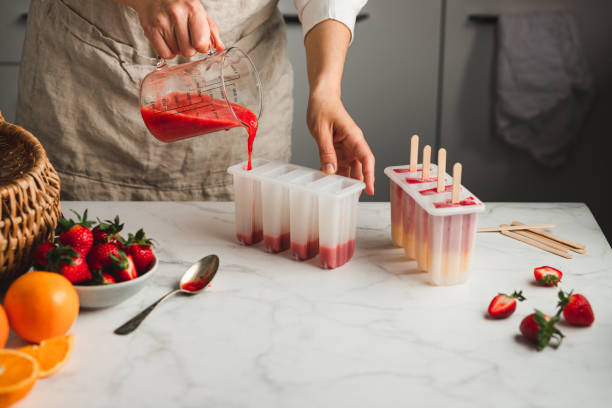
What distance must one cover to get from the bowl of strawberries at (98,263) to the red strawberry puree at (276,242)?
0.84 ft

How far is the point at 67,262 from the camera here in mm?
890

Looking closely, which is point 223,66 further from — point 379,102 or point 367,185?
point 379,102

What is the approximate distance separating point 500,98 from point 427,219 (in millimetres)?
1600

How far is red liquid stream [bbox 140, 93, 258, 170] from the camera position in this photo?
42.6 inches

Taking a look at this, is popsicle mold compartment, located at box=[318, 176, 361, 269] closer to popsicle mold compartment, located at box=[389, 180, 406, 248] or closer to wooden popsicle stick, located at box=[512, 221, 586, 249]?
popsicle mold compartment, located at box=[389, 180, 406, 248]

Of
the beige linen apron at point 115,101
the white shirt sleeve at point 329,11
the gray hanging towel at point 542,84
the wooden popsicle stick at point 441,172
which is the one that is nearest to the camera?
the wooden popsicle stick at point 441,172

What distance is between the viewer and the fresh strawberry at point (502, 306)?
3.10 ft

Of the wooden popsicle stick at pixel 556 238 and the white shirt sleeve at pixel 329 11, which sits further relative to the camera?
the white shirt sleeve at pixel 329 11

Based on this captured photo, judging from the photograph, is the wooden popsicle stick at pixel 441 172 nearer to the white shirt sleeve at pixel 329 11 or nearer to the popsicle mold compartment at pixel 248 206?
the popsicle mold compartment at pixel 248 206

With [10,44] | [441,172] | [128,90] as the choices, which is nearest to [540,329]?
[441,172]

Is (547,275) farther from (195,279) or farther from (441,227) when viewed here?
(195,279)

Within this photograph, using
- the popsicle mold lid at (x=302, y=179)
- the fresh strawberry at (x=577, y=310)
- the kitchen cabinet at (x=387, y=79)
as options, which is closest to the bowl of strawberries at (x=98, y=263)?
the popsicle mold lid at (x=302, y=179)

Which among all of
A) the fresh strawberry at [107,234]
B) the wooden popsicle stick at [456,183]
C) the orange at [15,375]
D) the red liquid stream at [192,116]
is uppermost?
the red liquid stream at [192,116]

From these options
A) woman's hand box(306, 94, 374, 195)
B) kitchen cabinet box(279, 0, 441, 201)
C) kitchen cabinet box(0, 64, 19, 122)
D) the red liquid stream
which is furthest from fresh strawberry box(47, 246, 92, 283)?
kitchen cabinet box(0, 64, 19, 122)
